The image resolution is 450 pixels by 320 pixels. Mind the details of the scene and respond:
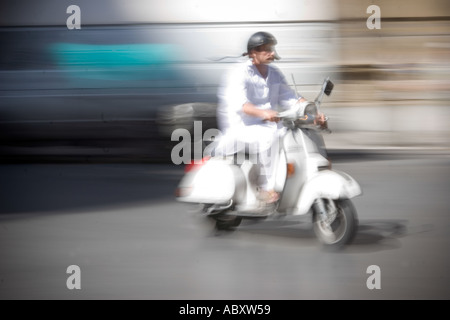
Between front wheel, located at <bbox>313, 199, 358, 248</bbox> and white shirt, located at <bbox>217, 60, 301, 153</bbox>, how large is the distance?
2.19 ft

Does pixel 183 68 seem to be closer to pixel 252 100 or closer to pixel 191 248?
pixel 252 100

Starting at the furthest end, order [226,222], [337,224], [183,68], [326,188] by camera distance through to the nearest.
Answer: [183,68]
[226,222]
[337,224]
[326,188]

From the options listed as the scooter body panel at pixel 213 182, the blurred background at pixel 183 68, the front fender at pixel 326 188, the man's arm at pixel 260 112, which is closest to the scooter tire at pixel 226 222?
the scooter body panel at pixel 213 182

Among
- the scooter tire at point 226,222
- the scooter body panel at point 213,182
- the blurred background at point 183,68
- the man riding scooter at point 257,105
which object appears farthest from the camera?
the blurred background at point 183,68

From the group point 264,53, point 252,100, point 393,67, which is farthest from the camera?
point 393,67

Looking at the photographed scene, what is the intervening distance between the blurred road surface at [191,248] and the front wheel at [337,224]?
0.11m

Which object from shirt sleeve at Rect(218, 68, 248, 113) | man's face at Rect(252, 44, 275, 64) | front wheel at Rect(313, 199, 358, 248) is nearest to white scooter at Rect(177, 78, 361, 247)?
front wheel at Rect(313, 199, 358, 248)

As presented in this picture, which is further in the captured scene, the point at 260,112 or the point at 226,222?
the point at 226,222

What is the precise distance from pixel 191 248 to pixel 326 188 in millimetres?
1080

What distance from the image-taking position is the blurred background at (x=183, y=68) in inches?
451

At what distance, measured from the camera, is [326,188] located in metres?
6.11

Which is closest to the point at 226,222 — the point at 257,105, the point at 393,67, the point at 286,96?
the point at 257,105

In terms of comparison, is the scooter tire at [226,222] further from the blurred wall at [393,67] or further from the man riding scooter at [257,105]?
the blurred wall at [393,67]

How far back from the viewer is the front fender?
605cm
